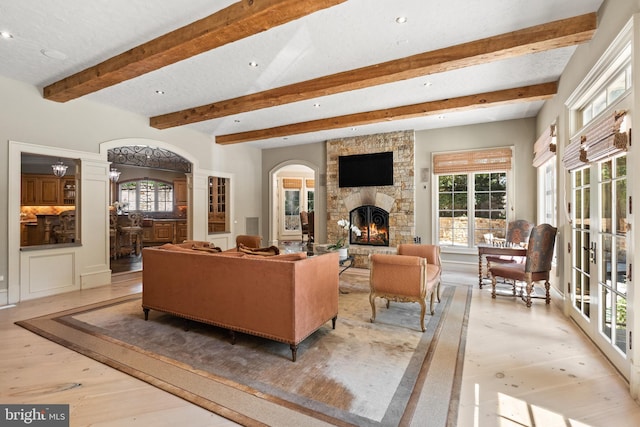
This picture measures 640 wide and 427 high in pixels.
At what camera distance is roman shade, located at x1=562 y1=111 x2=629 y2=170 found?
7.00 feet

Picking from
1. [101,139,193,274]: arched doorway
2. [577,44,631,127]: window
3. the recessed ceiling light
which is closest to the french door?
[577,44,631,127]: window

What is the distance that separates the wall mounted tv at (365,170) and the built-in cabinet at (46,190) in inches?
323

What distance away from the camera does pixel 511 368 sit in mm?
2400

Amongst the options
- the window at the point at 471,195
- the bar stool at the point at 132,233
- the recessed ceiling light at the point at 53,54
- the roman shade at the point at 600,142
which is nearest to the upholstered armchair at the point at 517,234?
the window at the point at 471,195

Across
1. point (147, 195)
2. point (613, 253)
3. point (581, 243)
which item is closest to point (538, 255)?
point (581, 243)

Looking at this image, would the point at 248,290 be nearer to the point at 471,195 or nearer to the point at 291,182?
the point at 471,195

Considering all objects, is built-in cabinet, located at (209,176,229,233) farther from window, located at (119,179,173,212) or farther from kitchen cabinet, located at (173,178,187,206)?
window, located at (119,179,173,212)

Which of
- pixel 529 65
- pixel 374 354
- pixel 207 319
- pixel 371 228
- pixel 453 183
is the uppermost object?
pixel 529 65

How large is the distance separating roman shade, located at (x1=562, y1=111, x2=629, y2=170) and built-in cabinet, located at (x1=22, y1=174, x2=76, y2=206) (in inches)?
460

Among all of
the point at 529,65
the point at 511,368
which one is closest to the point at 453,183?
the point at 529,65

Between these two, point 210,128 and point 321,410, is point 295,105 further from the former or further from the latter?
point 321,410

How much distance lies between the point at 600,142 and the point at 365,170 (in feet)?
15.4

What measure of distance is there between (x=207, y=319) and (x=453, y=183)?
5.45 meters

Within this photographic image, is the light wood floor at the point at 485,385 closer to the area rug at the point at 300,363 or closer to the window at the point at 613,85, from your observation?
the area rug at the point at 300,363
